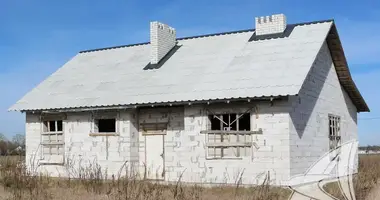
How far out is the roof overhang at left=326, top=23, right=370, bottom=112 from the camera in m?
18.6

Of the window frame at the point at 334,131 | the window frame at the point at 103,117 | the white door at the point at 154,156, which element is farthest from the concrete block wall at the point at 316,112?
the window frame at the point at 103,117

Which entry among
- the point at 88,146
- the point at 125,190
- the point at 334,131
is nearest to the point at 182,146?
the point at 88,146

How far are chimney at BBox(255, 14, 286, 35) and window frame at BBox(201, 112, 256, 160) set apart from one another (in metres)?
4.49

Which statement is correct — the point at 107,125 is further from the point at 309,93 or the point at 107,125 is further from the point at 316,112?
the point at 316,112

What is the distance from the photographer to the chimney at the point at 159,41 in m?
19.9

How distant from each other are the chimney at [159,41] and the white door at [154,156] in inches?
145

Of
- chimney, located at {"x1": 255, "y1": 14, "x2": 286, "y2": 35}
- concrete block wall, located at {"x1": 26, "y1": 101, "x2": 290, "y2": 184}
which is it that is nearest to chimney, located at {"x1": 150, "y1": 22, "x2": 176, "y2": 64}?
concrete block wall, located at {"x1": 26, "y1": 101, "x2": 290, "y2": 184}

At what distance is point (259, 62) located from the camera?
1691 centimetres

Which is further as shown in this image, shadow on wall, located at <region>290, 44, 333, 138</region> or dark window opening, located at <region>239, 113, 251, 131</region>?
dark window opening, located at <region>239, 113, 251, 131</region>

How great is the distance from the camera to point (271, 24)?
1870 centimetres

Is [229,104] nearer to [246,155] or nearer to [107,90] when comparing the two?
[246,155]

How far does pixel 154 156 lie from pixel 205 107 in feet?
9.47

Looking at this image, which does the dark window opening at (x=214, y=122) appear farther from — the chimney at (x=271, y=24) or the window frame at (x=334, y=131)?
the window frame at (x=334, y=131)

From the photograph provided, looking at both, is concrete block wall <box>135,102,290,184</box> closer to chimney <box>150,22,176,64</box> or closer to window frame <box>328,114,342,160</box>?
chimney <box>150,22,176,64</box>
